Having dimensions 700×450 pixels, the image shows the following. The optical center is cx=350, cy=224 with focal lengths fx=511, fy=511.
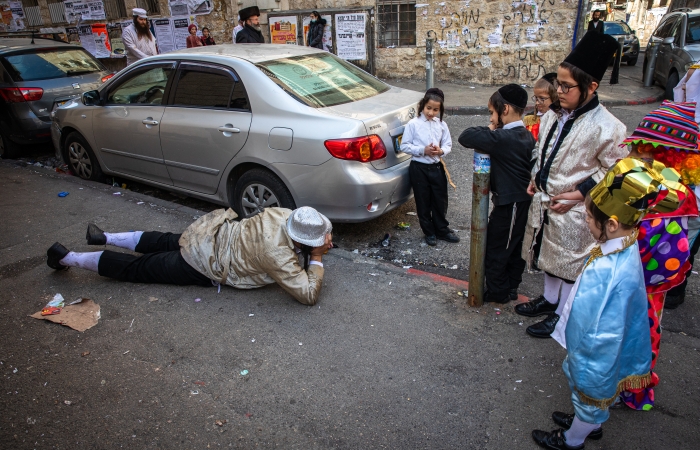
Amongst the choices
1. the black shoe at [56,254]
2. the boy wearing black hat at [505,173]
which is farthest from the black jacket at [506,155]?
the black shoe at [56,254]

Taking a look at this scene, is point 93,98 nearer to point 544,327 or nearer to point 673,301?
→ point 544,327

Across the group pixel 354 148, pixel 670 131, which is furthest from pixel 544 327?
pixel 354 148

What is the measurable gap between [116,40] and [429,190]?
51.1 ft

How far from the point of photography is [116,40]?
16531mm

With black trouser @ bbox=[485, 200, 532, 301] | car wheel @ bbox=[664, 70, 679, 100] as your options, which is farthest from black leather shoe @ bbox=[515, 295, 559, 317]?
car wheel @ bbox=[664, 70, 679, 100]

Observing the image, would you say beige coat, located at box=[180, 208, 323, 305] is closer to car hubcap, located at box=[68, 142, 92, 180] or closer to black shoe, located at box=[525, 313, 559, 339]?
black shoe, located at box=[525, 313, 559, 339]

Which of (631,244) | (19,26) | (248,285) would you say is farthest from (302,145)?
(19,26)

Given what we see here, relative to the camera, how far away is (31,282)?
418cm

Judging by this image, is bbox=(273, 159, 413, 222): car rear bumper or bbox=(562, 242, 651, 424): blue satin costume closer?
bbox=(562, 242, 651, 424): blue satin costume

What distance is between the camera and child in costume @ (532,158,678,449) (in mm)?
2084

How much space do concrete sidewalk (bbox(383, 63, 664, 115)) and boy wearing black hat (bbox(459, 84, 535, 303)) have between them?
6835mm

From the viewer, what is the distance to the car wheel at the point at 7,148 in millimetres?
8039

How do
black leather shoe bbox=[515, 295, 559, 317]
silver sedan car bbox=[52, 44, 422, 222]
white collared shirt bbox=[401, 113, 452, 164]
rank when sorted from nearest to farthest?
black leather shoe bbox=[515, 295, 559, 317]
silver sedan car bbox=[52, 44, 422, 222]
white collared shirt bbox=[401, 113, 452, 164]

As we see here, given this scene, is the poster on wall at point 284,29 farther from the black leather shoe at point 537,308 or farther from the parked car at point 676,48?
the black leather shoe at point 537,308
